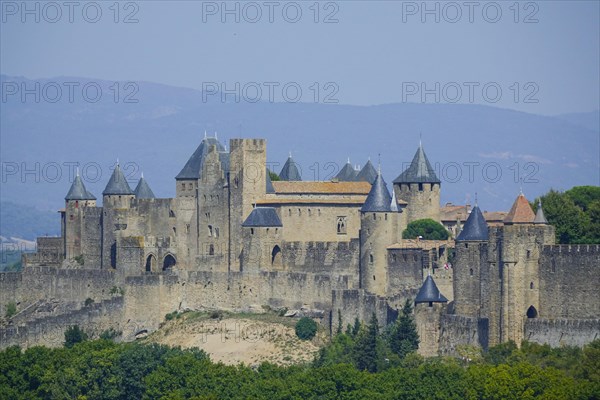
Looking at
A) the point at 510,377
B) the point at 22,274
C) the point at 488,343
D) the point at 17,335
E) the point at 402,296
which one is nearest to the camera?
the point at 510,377

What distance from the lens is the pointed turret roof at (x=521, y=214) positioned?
7862 cm

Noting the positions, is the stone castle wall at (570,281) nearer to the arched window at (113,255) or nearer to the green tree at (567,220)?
the green tree at (567,220)

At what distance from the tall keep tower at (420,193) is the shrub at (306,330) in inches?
465

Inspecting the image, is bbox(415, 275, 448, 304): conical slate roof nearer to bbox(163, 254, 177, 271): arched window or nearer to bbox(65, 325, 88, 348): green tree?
bbox(65, 325, 88, 348): green tree

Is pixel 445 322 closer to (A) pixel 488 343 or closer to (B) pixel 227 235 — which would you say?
(A) pixel 488 343

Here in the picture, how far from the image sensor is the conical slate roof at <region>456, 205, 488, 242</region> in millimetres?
75312

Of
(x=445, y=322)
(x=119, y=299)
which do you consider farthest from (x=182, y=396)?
(x=119, y=299)

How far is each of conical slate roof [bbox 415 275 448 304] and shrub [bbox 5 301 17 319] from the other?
74.7ft

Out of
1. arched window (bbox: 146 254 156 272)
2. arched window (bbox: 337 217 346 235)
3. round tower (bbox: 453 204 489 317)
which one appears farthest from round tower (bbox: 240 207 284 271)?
round tower (bbox: 453 204 489 317)

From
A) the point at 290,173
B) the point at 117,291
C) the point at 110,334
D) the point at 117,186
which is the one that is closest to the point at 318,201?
the point at 117,291

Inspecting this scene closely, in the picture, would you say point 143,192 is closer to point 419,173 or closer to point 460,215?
point 419,173

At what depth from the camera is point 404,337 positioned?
75.3m

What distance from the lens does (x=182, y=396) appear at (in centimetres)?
7038

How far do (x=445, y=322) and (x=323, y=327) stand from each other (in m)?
7.58
